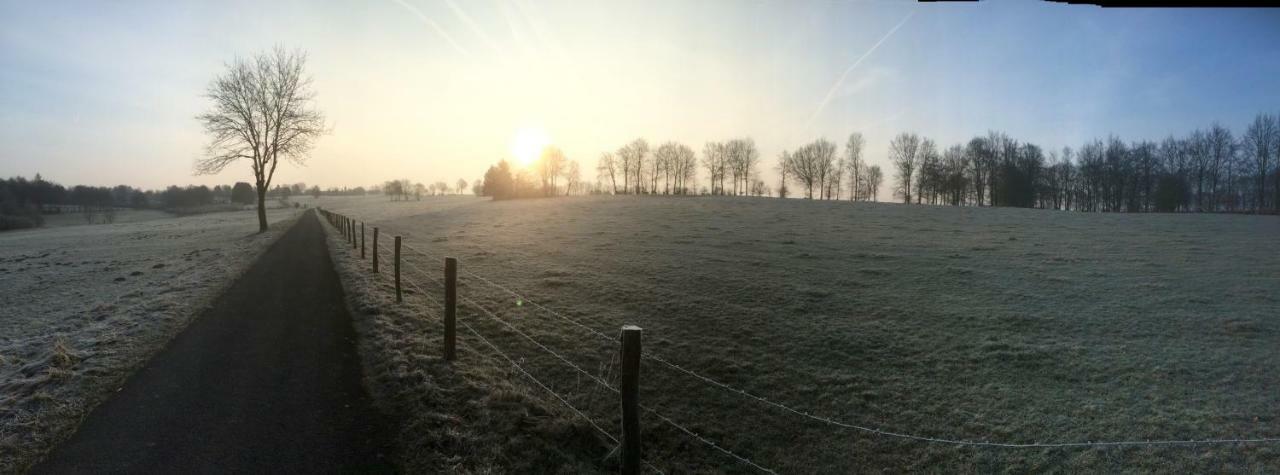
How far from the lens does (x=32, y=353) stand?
9312mm

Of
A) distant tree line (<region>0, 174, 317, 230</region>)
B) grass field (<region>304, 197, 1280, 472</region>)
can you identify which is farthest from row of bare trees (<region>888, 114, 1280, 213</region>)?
distant tree line (<region>0, 174, 317, 230</region>)

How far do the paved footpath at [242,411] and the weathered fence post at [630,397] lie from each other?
256 centimetres

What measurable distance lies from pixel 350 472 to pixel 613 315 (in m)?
7.31

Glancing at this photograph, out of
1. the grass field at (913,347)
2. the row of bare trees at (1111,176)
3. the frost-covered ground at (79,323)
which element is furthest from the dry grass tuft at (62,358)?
the row of bare trees at (1111,176)

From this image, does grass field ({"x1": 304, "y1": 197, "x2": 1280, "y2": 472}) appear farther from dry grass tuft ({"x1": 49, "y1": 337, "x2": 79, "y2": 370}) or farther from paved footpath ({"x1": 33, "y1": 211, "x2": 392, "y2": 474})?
dry grass tuft ({"x1": 49, "y1": 337, "x2": 79, "y2": 370})

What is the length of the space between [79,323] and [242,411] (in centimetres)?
861

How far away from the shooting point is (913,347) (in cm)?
1027

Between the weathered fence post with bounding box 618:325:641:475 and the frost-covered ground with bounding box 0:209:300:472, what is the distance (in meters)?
6.36

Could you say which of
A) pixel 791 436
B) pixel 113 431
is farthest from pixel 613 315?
pixel 113 431

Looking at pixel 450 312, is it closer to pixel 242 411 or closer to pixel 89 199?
pixel 242 411

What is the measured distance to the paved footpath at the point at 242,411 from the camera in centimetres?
555

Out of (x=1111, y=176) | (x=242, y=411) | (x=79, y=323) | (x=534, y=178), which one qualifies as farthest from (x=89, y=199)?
(x=1111, y=176)

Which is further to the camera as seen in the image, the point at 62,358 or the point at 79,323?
the point at 79,323

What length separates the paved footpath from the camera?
5547 millimetres
